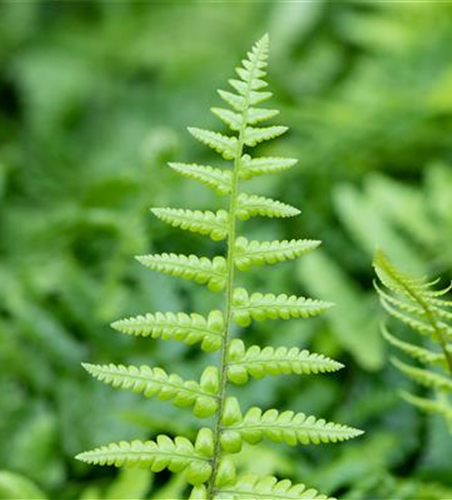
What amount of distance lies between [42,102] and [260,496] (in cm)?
225

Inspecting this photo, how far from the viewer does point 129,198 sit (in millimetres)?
2043

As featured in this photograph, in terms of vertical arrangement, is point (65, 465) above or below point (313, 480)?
below

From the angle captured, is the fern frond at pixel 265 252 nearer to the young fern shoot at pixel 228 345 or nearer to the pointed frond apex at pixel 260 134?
the young fern shoot at pixel 228 345

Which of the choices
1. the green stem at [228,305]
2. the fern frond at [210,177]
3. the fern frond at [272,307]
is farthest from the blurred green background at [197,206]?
the fern frond at [210,177]

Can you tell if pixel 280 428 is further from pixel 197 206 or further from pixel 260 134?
pixel 197 206

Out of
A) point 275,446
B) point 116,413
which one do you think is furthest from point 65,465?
point 275,446

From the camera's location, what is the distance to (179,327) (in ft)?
3.11

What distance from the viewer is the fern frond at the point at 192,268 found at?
943 millimetres

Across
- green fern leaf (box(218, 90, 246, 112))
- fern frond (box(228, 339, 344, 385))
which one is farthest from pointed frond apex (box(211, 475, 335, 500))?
green fern leaf (box(218, 90, 246, 112))

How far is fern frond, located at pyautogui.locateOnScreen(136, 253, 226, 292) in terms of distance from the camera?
3.10 ft

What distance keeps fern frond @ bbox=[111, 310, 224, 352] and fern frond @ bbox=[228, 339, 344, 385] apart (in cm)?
3

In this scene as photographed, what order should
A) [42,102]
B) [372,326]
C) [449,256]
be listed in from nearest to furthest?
[372,326], [449,256], [42,102]

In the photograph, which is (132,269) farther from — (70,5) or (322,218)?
(70,5)

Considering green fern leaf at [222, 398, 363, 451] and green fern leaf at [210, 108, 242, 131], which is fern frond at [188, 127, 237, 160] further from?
green fern leaf at [222, 398, 363, 451]
